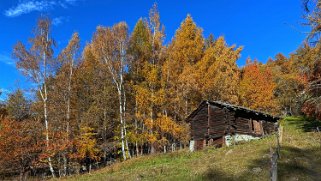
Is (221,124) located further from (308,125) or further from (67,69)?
(67,69)

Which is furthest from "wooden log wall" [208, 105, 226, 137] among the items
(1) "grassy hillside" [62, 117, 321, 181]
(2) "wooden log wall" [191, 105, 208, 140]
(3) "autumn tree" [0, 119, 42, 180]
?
(3) "autumn tree" [0, 119, 42, 180]

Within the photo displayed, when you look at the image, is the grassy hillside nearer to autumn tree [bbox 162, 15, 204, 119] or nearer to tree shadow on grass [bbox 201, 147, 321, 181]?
tree shadow on grass [bbox 201, 147, 321, 181]

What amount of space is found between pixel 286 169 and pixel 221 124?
2077 centimetres

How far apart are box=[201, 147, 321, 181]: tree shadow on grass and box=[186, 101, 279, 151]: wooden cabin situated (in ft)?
48.6

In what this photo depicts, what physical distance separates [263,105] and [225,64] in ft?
35.6

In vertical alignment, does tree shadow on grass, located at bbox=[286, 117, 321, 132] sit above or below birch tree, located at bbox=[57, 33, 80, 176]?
below

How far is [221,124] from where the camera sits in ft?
132

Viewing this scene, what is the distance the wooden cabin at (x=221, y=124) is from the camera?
1550 inches

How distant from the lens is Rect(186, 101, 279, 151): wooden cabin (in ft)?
129

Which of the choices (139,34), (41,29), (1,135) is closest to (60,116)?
(1,135)

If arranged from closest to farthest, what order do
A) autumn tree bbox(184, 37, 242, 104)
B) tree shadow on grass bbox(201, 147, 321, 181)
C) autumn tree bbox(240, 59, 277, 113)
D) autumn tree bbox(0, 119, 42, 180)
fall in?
tree shadow on grass bbox(201, 147, 321, 181) < autumn tree bbox(0, 119, 42, 180) < autumn tree bbox(184, 37, 242, 104) < autumn tree bbox(240, 59, 277, 113)

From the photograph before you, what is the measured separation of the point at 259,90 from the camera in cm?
5278

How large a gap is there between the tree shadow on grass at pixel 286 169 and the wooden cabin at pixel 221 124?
48.6 ft

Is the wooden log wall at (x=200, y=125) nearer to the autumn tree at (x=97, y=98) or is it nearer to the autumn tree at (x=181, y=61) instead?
the autumn tree at (x=181, y=61)
